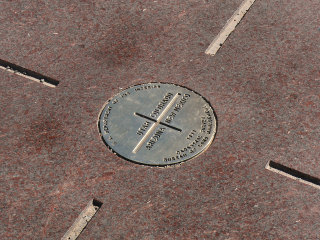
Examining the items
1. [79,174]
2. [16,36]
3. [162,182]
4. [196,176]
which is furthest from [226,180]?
[16,36]

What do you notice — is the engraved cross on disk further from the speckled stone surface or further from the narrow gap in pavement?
the narrow gap in pavement

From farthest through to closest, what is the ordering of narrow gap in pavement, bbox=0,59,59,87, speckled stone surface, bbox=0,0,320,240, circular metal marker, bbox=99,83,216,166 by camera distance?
1. narrow gap in pavement, bbox=0,59,59,87
2. circular metal marker, bbox=99,83,216,166
3. speckled stone surface, bbox=0,0,320,240

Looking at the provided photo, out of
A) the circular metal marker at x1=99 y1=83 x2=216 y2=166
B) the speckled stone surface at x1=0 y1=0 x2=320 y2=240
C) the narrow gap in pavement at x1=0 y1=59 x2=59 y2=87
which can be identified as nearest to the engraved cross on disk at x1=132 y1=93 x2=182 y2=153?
the circular metal marker at x1=99 y1=83 x2=216 y2=166

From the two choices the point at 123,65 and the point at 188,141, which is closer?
the point at 188,141

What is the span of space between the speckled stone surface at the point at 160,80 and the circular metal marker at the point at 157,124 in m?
0.08

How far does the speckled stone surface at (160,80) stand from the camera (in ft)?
11.7

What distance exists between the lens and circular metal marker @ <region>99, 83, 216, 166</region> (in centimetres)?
392

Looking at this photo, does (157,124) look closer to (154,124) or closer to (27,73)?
(154,124)

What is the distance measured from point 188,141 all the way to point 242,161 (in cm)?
41

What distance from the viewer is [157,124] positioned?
4074 millimetres

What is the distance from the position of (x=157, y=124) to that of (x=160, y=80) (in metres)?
0.52

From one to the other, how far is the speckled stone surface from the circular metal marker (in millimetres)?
81

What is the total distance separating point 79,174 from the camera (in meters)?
3.82

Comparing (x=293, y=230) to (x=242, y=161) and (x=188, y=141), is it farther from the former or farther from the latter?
(x=188, y=141)
